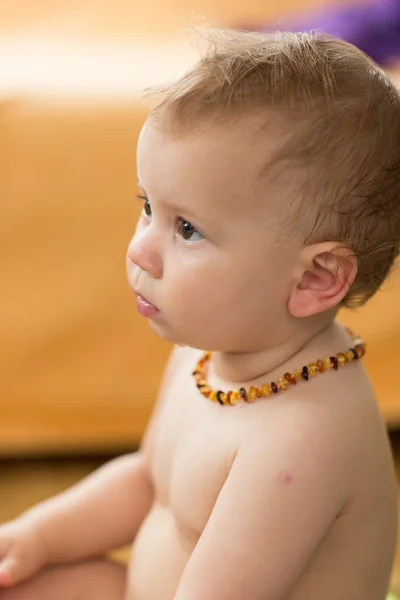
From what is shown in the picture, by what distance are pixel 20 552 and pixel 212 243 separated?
0.36 m

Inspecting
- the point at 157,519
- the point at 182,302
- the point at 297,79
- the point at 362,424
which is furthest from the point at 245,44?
the point at 157,519

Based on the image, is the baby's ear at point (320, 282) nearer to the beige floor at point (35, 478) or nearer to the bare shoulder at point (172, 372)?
the bare shoulder at point (172, 372)

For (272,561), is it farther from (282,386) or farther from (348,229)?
(348,229)

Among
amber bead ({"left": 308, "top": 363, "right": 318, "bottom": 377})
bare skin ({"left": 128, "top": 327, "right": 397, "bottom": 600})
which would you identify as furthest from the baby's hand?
amber bead ({"left": 308, "top": 363, "right": 318, "bottom": 377})

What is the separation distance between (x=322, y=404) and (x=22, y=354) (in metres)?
0.65

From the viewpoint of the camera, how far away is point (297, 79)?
630 millimetres

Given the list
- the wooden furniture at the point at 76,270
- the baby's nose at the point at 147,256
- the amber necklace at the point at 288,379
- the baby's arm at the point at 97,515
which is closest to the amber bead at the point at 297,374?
the amber necklace at the point at 288,379

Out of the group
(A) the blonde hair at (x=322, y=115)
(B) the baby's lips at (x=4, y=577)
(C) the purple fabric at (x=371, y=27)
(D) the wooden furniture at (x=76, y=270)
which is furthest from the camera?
(C) the purple fabric at (x=371, y=27)

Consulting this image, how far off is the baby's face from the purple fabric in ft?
2.38

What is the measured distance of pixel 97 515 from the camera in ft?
2.85

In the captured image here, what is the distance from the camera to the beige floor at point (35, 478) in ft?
4.12

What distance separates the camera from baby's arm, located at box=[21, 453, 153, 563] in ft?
2.81

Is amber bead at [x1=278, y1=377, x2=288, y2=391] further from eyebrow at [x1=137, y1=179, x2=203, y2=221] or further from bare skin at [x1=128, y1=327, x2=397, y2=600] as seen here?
eyebrow at [x1=137, y1=179, x2=203, y2=221]

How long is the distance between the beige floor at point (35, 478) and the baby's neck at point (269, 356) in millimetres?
615
